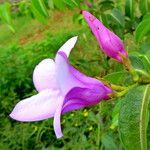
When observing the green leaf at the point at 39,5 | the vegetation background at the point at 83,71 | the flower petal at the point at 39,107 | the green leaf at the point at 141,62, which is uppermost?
the flower petal at the point at 39,107

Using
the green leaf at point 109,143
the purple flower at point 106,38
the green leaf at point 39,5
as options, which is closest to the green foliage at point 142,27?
the purple flower at point 106,38

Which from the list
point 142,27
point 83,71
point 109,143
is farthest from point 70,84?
point 83,71

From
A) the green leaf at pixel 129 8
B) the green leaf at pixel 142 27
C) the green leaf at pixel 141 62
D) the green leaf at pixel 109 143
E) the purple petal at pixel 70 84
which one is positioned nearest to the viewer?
the purple petal at pixel 70 84

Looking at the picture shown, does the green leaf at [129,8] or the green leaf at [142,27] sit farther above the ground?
the green leaf at [142,27]

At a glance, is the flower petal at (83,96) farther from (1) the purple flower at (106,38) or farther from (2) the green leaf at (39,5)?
(2) the green leaf at (39,5)

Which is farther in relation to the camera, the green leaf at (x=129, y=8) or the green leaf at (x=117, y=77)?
the green leaf at (x=129, y=8)

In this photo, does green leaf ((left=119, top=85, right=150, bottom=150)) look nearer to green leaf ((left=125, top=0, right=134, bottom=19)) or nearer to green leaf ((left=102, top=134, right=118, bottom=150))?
green leaf ((left=125, top=0, right=134, bottom=19))

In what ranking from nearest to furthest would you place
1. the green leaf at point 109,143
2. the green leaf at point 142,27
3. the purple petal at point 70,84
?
the purple petal at point 70,84 < the green leaf at point 142,27 < the green leaf at point 109,143
